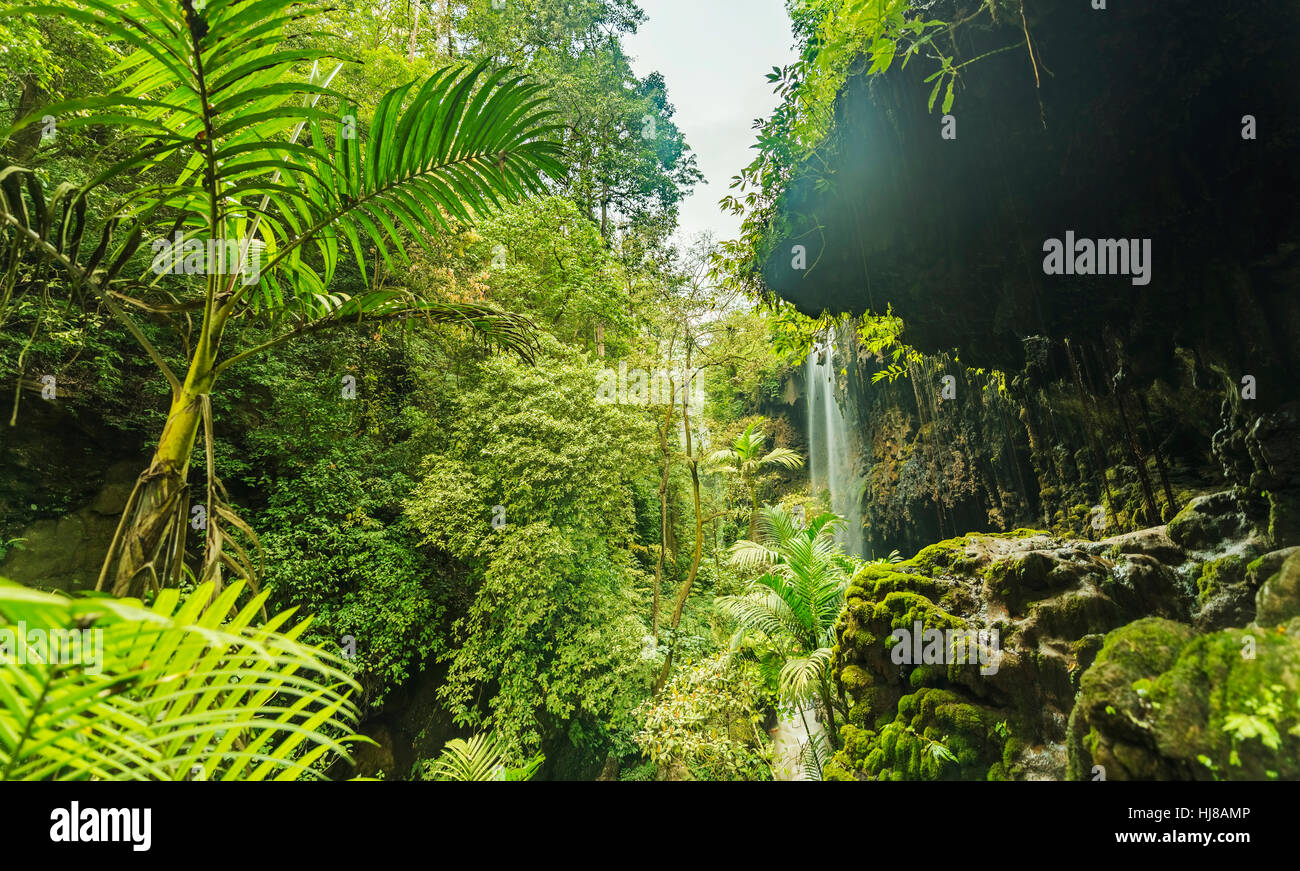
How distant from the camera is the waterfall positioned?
10.3m

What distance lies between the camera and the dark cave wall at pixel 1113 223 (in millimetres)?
2668

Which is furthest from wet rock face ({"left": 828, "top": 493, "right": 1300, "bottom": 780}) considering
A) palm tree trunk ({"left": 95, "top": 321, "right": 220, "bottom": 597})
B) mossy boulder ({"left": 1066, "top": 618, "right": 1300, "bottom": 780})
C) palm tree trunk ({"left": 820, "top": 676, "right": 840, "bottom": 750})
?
palm tree trunk ({"left": 95, "top": 321, "right": 220, "bottom": 597})

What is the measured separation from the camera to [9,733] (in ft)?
1.69

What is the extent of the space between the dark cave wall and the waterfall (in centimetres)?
551
